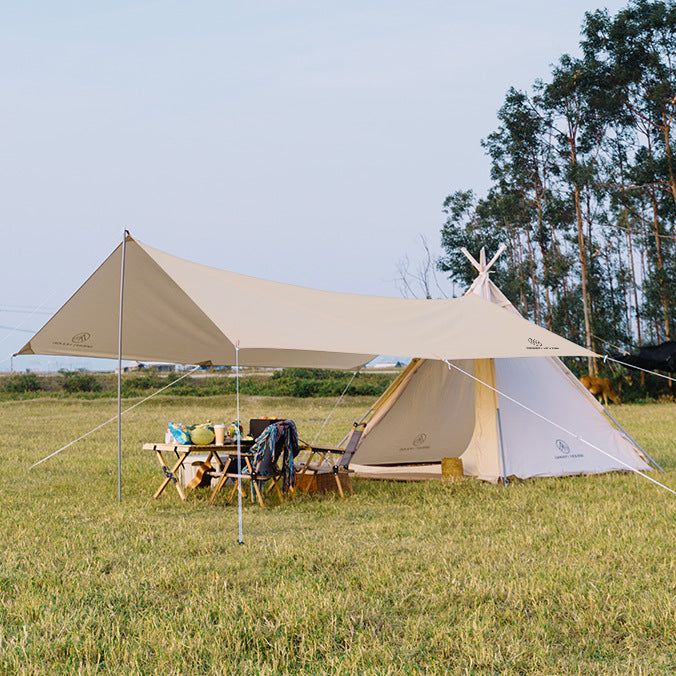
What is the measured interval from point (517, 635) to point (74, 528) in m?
3.09

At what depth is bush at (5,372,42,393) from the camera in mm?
23219

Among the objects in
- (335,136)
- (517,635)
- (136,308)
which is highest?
(335,136)

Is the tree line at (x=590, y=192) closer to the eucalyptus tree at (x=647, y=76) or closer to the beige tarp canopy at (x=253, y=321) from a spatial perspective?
the eucalyptus tree at (x=647, y=76)

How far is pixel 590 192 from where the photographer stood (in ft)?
74.4

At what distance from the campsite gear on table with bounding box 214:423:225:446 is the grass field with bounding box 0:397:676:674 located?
0.60 m

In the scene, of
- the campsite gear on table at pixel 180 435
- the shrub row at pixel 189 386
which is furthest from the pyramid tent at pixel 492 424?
the shrub row at pixel 189 386

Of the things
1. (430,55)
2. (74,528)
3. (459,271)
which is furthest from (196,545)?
(459,271)

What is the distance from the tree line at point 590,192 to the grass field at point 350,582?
12295 millimetres

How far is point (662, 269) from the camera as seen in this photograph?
20344mm

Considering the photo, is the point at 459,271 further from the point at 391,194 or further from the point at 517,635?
the point at 517,635

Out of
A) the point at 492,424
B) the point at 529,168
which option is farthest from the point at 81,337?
the point at 529,168

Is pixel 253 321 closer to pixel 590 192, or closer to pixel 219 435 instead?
pixel 219 435

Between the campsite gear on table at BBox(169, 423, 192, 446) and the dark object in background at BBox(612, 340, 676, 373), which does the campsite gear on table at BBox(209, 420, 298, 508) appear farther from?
the dark object in background at BBox(612, 340, 676, 373)

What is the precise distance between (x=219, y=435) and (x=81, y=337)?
2.13 m
